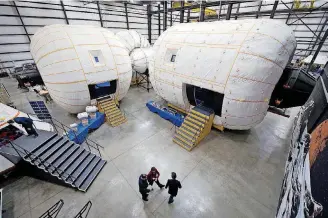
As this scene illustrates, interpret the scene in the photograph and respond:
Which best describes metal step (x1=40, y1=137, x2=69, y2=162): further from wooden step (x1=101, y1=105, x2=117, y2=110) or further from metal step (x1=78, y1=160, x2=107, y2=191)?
wooden step (x1=101, y1=105, x2=117, y2=110)

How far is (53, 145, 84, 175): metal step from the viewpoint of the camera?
493 cm

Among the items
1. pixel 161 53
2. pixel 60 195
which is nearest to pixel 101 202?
pixel 60 195

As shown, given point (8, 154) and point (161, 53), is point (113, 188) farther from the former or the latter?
point (161, 53)

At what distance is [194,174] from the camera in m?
5.22

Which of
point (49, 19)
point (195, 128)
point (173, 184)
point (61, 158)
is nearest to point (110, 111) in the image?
point (61, 158)

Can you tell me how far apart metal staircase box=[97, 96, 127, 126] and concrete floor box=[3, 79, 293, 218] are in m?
0.44

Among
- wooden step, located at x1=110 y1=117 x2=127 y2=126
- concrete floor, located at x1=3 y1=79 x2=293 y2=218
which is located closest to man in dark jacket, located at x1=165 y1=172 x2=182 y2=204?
concrete floor, located at x1=3 y1=79 x2=293 y2=218

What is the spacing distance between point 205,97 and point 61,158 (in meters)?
6.26

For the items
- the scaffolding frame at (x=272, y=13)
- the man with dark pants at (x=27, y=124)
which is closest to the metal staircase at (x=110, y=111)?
the man with dark pants at (x=27, y=124)

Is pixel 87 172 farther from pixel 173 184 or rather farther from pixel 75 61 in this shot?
pixel 75 61

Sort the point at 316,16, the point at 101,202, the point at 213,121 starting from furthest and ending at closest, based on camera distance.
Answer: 1. the point at 316,16
2. the point at 213,121
3. the point at 101,202

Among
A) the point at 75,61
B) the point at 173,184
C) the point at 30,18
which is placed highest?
the point at 30,18

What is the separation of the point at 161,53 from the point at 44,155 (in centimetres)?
656

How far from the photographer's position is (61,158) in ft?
16.7
